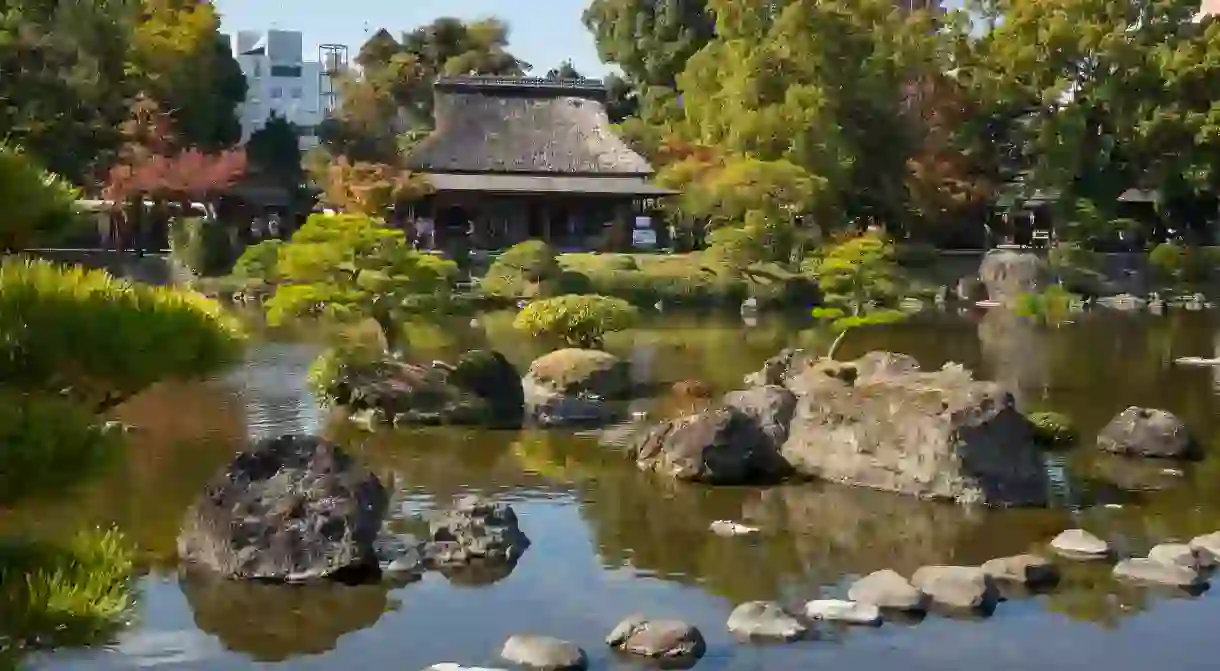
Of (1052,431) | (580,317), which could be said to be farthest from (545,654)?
(580,317)

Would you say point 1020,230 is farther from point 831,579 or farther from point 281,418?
point 831,579

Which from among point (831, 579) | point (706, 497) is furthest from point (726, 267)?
point (831, 579)

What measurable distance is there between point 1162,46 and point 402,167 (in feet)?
71.2

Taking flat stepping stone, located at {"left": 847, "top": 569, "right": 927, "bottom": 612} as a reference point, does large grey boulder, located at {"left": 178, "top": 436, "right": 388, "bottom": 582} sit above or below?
above

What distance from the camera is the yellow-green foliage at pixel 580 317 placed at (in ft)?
68.4

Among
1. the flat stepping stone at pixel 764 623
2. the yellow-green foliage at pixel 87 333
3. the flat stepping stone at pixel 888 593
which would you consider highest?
the yellow-green foliage at pixel 87 333

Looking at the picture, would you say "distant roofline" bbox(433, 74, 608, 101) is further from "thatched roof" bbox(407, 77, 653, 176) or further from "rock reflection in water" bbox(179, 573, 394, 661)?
"rock reflection in water" bbox(179, 573, 394, 661)

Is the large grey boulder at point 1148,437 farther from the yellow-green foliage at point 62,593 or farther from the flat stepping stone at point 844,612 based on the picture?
the yellow-green foliage at point 62,593

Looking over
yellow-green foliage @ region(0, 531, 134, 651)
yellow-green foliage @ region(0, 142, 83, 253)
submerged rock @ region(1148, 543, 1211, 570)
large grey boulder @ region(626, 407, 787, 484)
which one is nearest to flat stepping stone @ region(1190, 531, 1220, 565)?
submerged rock @ region(1148, 543, 1211, 570)

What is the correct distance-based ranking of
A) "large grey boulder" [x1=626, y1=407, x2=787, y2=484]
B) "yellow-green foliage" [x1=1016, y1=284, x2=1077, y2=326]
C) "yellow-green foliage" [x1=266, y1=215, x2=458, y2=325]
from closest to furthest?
"large grey boulder" [x1=626, y1=407, x2=787, y2=484] → "yellow-green foliage" [x1=266, y1=215, x2=458, y2=325] → "yellow-green foliage" [x1=1016, y1=284, x2=1077, y2=326]

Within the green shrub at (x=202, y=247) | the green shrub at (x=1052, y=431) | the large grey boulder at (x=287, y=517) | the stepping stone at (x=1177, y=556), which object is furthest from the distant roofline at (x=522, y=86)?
the stepping stone at (x=1177, y=556)

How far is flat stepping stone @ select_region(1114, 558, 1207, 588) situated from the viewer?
405 inches

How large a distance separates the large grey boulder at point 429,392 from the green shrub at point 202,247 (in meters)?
18.5

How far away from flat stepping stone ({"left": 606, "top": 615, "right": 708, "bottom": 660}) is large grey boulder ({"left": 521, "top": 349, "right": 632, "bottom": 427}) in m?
8.85
